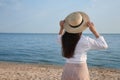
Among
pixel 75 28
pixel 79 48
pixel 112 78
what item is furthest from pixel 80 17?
pixel 112 78

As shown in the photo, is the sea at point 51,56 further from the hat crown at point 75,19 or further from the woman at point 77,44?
the hat crown at point 75,19

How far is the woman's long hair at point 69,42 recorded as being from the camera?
4.60 meters

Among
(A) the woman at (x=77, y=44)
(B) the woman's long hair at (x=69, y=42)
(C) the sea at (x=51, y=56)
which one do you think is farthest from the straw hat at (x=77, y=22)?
(C) the sea at (x=51, y=56)

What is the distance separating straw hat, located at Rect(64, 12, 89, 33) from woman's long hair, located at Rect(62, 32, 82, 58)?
11cm

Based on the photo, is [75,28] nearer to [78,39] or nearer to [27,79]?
[78,39]

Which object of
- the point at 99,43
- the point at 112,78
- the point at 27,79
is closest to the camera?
the point at 99,43

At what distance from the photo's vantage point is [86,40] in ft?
14.9

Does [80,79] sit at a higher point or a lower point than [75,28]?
lower

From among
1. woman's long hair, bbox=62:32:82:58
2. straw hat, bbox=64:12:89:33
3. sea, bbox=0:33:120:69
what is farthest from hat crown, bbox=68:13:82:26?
sea, bbox=0:33:120:69

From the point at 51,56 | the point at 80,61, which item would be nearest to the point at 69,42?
the point at 80,61

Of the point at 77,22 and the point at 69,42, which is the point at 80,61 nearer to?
the point at 69,42

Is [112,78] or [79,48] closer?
[79,48]

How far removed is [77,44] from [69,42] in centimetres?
13

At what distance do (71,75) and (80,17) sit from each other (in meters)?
0.90
